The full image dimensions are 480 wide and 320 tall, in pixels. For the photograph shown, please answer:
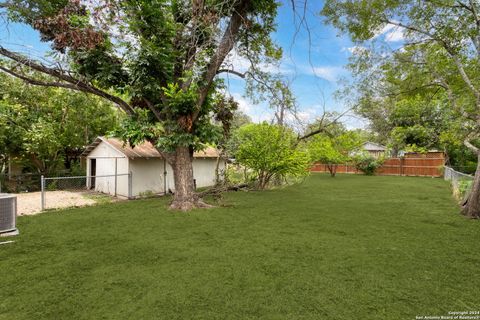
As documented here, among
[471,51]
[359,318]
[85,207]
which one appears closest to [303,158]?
[471,51]

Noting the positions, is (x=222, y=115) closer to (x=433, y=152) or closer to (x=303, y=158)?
(x=303, y=158)

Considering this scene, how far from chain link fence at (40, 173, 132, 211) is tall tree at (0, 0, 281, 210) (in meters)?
2.51

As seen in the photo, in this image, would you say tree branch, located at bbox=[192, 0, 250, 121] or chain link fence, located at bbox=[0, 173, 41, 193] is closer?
tree branch, located at bbox=[192, 0, 250, 121]

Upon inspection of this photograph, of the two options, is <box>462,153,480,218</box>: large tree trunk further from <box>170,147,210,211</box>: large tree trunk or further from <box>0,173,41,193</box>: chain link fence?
<box>0,173,41,193</box>: chain link fence

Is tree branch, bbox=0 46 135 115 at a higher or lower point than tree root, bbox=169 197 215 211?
higher

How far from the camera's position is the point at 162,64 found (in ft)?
22.0

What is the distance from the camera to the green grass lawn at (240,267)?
2.55m

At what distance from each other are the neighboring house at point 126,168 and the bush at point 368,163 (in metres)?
16.6

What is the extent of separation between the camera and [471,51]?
7051 mm

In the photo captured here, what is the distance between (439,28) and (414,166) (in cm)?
1623

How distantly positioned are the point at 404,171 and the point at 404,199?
46.0ft

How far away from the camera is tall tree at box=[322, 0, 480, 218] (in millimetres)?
6625

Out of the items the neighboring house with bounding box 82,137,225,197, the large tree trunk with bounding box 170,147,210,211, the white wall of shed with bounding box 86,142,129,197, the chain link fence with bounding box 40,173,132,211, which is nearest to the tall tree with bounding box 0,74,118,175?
the chain link fence with bounding box 40,173,132,211

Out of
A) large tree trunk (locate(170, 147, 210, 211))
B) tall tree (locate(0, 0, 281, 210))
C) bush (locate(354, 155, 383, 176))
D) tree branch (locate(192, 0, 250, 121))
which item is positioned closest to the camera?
tall tree (locate(0, 0, 281, 210))
